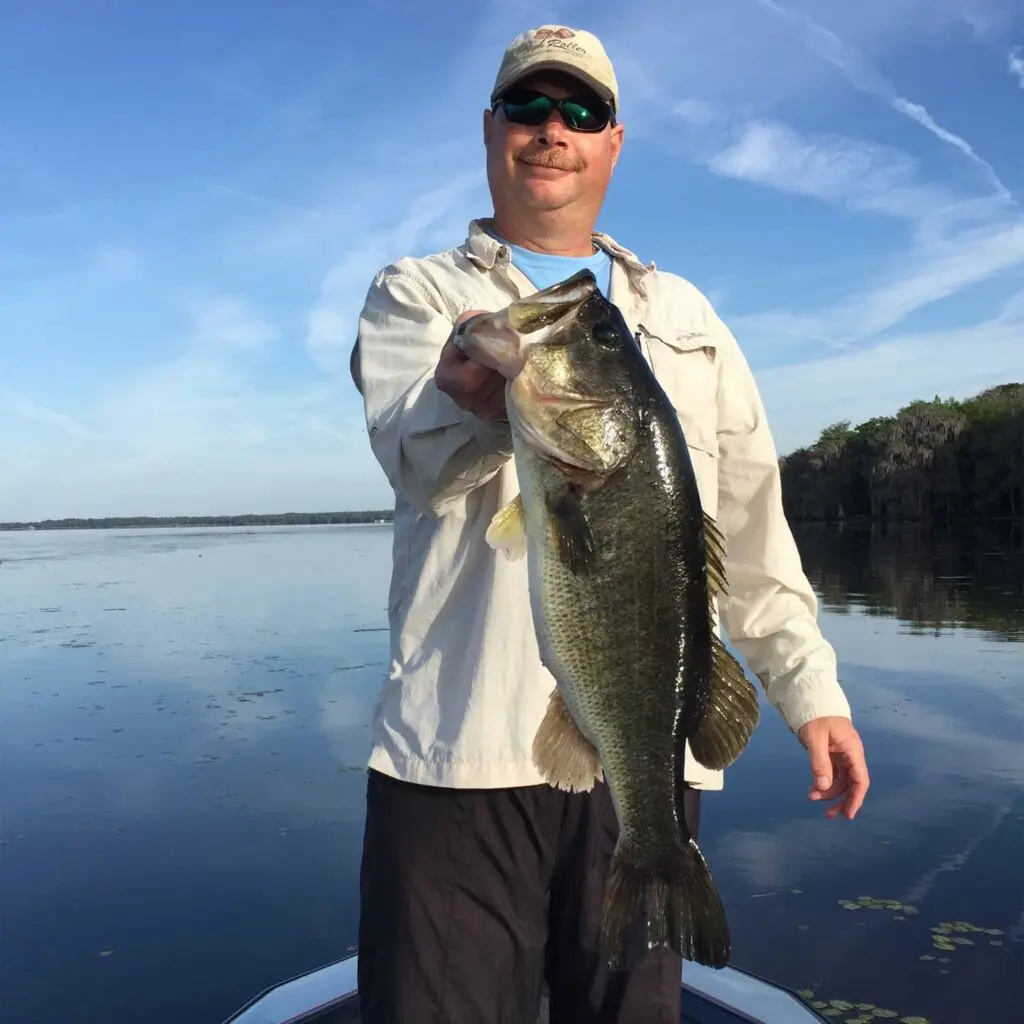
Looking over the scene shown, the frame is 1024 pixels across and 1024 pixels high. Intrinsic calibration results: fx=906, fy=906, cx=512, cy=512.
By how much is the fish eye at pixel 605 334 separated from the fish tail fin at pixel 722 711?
0.52m

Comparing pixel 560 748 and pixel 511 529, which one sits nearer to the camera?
pixel 511 529

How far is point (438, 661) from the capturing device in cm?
239

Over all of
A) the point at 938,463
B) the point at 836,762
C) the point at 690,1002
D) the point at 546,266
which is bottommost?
the point at 690,1002

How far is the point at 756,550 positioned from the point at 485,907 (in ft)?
4.42

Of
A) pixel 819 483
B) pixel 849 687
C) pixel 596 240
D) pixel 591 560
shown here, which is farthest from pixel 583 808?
pixel 819 483

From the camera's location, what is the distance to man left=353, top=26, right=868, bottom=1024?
230cm

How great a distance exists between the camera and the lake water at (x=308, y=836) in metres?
4.77

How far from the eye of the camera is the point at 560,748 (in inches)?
82.7

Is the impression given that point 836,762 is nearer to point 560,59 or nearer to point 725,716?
point 725,716

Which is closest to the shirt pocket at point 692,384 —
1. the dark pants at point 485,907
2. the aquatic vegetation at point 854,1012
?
the dark pants at point 485,907

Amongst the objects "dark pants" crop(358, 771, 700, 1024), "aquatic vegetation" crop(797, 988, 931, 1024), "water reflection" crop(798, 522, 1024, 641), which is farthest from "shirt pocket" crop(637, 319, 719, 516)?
"water reflection" crop(798, 522, 1024, 641)

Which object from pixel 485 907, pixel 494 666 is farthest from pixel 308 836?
pixel 494 666

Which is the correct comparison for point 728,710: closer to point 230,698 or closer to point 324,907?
point 324,907

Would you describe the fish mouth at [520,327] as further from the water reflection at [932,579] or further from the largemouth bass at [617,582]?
the water reflection at [932,579]
